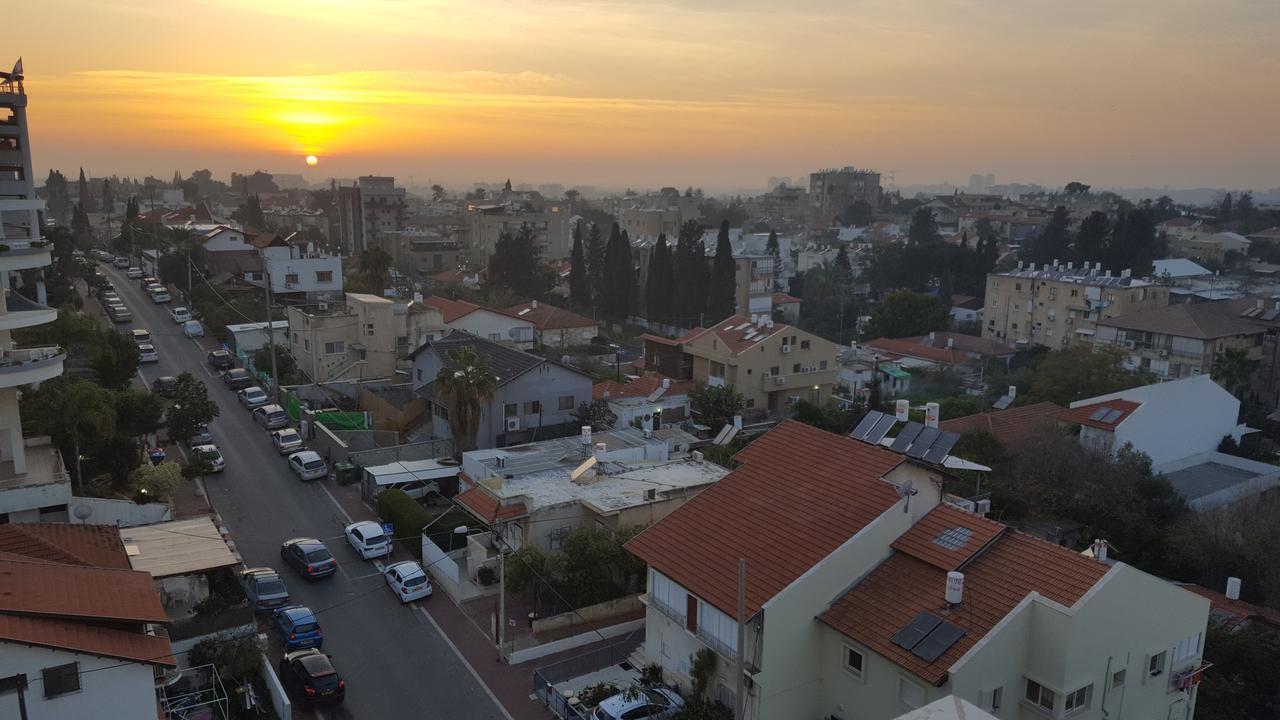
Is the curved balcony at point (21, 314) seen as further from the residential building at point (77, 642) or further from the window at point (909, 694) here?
the window at point (909, 694)

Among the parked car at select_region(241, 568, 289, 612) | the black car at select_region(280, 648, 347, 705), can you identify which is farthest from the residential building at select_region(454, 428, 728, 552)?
the black car at select_region(280, 648, 347, 705)

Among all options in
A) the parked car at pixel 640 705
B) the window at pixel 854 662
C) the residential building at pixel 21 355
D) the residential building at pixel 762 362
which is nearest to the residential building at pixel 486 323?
the residential building at pixel 762 362

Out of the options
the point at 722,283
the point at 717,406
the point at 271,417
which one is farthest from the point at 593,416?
the point at 722,283

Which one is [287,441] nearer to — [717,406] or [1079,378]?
[717,406]

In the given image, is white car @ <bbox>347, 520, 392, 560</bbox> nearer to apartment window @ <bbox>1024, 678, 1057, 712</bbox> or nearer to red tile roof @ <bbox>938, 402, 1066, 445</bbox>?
apartment window @ <bbox>1024, 678, 1057, 712</bbox>

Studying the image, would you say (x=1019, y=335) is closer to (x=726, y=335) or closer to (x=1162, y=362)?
(x=1162, y=362)

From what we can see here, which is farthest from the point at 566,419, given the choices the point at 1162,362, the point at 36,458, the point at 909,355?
the point at 1162,362
